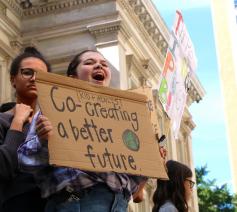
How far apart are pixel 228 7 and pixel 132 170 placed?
52.9 m

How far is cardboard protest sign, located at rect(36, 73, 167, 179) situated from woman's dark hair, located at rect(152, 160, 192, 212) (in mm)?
1377

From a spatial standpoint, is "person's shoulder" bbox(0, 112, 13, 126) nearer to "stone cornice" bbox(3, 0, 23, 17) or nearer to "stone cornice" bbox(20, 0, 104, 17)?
"stone cornice" bbox(3, 0, 23, 17)

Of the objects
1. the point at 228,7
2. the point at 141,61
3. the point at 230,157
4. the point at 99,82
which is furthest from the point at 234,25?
the point at 99,82

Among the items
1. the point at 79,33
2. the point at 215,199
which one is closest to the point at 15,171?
the point at 79,33

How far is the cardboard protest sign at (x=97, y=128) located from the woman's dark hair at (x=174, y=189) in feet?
4.52

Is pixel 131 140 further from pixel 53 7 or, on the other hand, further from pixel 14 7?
pixel 53 7

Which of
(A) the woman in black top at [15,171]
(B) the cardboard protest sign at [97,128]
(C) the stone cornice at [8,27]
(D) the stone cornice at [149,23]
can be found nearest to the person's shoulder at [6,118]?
(A) the woman in black top at [15,171]

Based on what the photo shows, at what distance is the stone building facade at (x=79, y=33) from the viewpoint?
15.9m

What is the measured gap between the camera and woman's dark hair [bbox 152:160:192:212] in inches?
189

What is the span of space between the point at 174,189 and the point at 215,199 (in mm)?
24389

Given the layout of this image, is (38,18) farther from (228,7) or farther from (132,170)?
(228,7)

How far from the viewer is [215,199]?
28.7 metres

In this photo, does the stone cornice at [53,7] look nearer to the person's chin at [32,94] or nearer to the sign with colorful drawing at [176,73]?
the sign with colorful drawing at [176,73]

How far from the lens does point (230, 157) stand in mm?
54281
